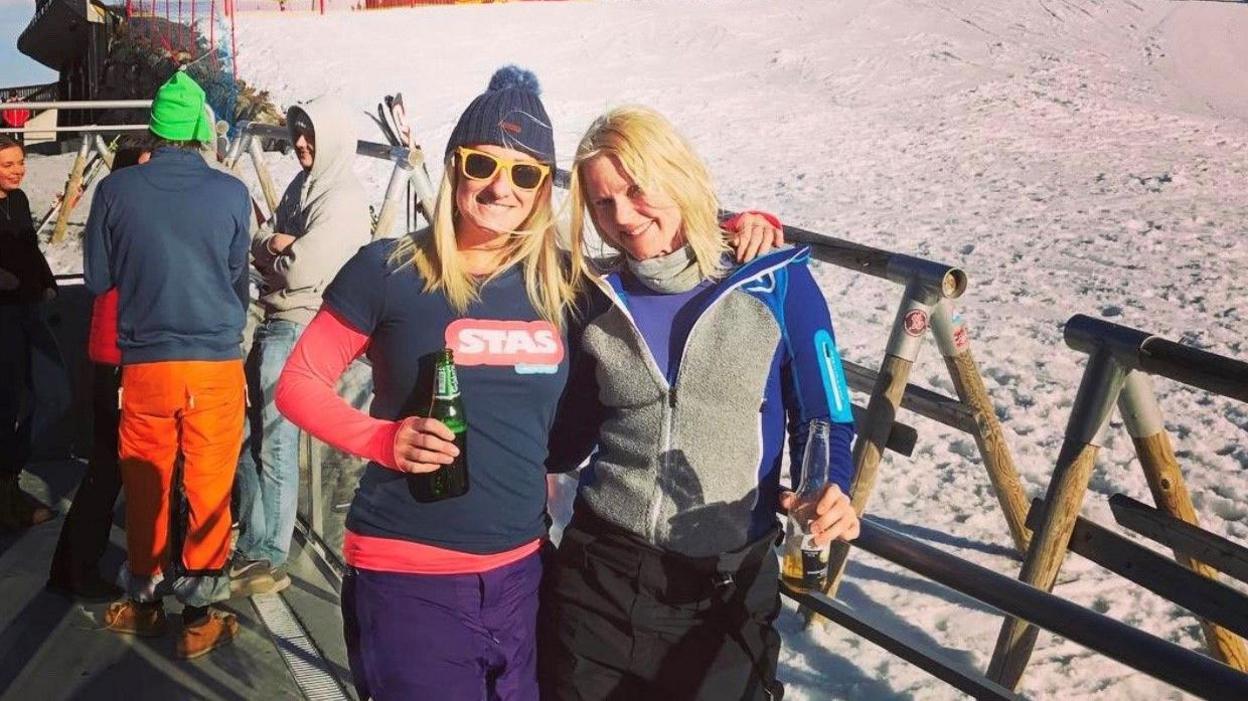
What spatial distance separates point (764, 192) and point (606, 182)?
53.3 ft

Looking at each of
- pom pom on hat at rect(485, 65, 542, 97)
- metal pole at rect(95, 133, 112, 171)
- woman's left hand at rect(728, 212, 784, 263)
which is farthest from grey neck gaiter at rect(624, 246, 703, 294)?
metal pole at rect(95, 133, 112, 171)

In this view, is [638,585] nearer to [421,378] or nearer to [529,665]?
[529,665]

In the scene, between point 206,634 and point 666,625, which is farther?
point 206,634

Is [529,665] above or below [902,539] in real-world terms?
below

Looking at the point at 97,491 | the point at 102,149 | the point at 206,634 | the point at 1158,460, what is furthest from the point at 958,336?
the point at 102,149

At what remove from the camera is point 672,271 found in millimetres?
2062

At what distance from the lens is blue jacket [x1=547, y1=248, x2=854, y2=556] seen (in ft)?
6.63

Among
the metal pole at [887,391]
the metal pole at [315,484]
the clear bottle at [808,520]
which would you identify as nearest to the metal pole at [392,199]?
the metal pole at [315,484]

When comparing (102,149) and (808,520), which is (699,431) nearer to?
(808,520)

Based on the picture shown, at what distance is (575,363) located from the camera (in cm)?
221

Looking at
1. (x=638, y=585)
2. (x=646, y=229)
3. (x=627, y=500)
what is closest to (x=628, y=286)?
(x=646, y=229)

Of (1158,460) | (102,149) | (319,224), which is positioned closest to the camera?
(1158,460)

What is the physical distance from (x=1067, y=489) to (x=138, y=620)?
10.6 feet

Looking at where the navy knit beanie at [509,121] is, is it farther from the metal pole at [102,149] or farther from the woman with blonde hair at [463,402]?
the metal pole at [102,149]
